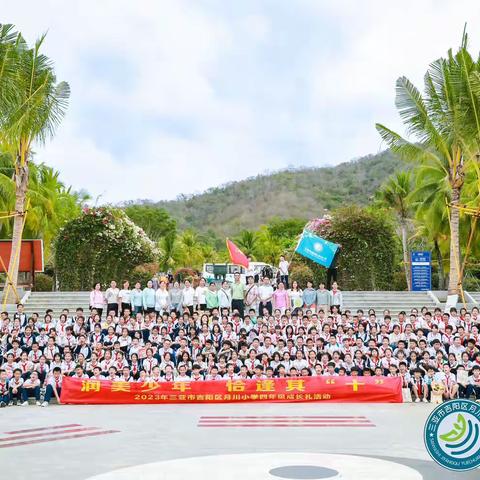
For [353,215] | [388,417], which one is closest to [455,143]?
[353,215]

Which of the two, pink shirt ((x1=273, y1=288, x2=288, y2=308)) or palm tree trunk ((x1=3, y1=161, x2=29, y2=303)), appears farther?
palm tree trunk ((x1=3, y1=161, x2=29, y2=303))

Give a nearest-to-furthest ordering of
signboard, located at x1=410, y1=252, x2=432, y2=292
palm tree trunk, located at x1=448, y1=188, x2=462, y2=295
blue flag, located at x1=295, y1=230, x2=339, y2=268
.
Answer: palm tree trunk, located at x1=448, y1=188, x2=462, y2=295 < blue flag, located at x1=295, y1=230, x2=339, y2=268 < signboard, located at x1=410, y1=252, x2=432, y2=292

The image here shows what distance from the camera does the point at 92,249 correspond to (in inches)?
1137

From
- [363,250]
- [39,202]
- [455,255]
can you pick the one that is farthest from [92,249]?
[455,255]

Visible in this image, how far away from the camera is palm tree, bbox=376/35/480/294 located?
844 inches

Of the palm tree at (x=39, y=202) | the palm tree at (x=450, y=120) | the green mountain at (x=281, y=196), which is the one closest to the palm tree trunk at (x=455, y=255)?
the palm tree at (x=450, y=120)

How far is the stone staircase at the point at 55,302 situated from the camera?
2365cm

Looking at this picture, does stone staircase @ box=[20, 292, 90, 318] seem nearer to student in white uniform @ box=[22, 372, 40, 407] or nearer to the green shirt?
the green shirt

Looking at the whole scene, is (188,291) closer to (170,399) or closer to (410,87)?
(170,399)

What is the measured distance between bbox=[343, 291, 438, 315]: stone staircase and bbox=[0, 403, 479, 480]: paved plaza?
959cm

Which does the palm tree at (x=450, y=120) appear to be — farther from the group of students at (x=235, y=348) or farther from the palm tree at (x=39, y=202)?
the palm tree at (x=39, y=202)

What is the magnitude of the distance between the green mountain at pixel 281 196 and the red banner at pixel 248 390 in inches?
3179

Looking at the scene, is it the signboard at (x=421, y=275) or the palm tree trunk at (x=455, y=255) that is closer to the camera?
the palm tree trunk at (x=455, y=255)

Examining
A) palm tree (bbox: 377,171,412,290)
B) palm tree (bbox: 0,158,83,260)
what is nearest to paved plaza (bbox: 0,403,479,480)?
palm tree (bbox: 0,158,83,260)
